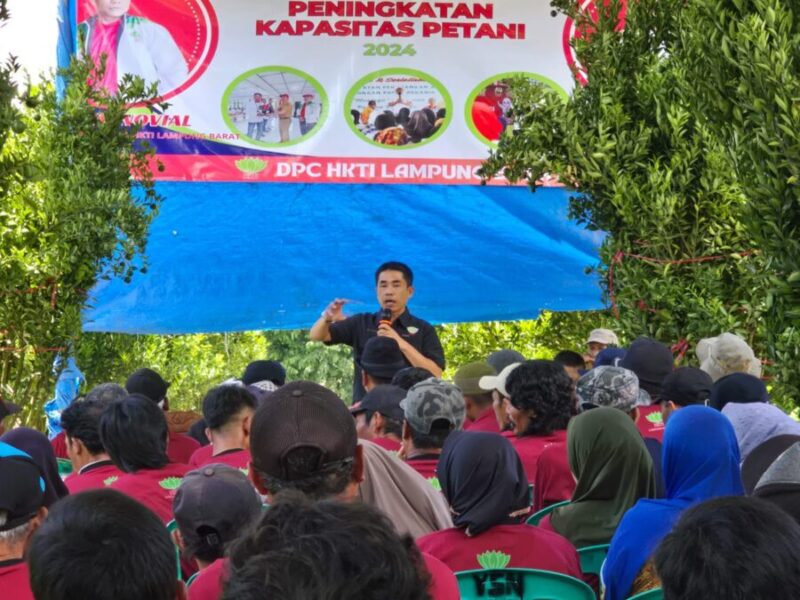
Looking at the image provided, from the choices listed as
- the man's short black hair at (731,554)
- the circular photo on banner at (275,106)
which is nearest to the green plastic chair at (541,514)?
the man's short black hair at (731,554)

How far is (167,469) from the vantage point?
5.07m

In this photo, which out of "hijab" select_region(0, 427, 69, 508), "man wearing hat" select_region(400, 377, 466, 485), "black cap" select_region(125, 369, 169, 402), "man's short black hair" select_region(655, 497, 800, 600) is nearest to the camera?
"man's short black hair" select_region(655, 497, 800, 600)

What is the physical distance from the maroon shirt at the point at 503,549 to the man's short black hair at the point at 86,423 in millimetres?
2173

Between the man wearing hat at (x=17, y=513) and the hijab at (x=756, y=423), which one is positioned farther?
the hijab at (x=756, y=423)

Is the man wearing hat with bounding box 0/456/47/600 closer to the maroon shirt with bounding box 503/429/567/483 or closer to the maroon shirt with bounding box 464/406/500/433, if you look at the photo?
the maroon shirt with bounding box 503/429/567/483

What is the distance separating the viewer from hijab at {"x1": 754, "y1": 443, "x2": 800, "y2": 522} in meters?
3.27

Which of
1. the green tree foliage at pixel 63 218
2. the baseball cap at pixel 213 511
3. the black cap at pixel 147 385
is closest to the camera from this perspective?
the baseball cap at pixel 213 511

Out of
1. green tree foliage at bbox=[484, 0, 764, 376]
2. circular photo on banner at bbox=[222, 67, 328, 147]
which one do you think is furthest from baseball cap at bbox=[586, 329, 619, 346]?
circular photo on banner at bbox=[222, 67, 328, 147]

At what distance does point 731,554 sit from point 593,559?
7.10ft

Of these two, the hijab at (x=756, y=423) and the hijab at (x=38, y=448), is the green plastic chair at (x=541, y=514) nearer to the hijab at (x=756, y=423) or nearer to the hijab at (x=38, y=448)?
the hijab at (x=756, y=423)

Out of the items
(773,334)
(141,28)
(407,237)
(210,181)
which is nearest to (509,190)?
(407,237)

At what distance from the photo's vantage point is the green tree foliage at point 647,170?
8.30 meters

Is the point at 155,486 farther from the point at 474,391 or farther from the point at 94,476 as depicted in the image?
the point at 474,391

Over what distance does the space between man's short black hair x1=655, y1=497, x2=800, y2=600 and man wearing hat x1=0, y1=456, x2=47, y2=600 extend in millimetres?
1605
